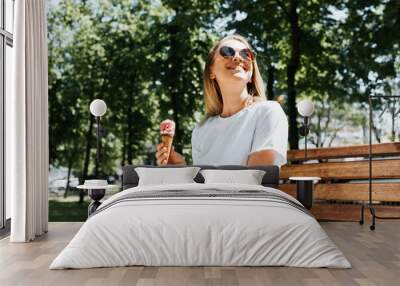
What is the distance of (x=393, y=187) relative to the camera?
21.5 feet

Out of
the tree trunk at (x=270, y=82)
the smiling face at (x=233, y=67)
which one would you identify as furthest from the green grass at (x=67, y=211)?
the smiling face at (x=233, y=67)

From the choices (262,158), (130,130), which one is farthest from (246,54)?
(130,130)

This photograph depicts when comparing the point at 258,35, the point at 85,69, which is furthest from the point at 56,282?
the point at 85,69

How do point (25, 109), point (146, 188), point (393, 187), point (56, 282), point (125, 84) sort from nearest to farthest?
point (56, 282)
point (146, 188)
point (25, 109)
point (393, 187)
point (125, 84)

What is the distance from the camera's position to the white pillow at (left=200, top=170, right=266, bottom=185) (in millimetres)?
5426

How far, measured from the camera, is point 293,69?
781cm

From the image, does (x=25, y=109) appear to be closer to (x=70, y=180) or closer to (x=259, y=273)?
(x=259, y=273)

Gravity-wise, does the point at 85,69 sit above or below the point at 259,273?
above

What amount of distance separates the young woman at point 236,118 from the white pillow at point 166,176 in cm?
67

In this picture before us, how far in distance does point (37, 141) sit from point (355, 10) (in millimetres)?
4778

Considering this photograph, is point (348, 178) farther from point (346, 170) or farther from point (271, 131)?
point (271, 131)

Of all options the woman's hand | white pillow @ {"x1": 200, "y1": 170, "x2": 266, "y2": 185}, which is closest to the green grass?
the woman's hand

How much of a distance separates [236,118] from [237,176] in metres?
0.98

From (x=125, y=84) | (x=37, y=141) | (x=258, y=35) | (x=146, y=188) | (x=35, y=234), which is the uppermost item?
(x=258, y=35)
